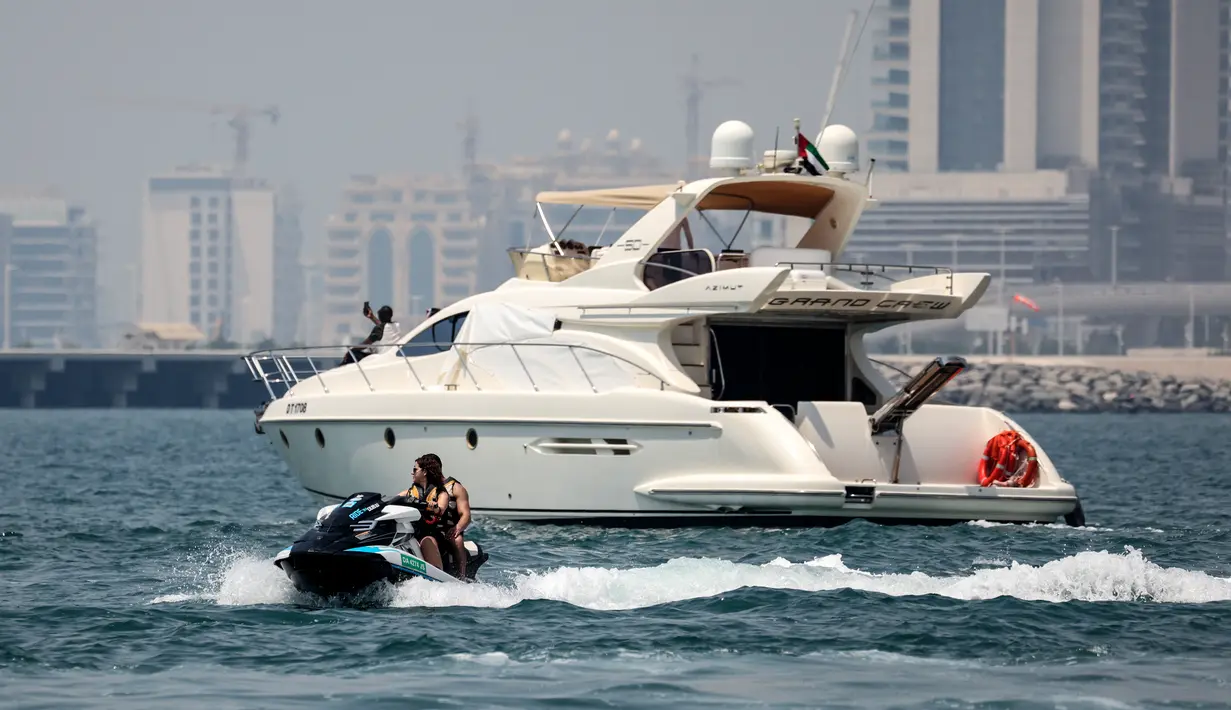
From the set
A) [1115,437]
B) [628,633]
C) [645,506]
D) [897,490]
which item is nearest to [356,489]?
[645,506]

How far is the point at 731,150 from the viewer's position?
2495cm

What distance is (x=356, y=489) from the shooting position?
25.3 m

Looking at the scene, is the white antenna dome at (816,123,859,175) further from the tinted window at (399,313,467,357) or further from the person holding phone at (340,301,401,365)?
the person holding phone at (340,301,401,365)

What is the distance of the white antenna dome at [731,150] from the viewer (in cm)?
2492

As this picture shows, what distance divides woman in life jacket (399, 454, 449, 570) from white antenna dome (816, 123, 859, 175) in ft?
33.8

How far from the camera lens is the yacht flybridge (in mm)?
22375

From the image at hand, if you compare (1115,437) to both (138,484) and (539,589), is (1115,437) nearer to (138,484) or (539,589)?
(138,484)

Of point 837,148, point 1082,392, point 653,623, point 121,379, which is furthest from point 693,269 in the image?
point 121,379

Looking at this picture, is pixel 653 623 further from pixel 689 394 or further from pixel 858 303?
pixel 858 303

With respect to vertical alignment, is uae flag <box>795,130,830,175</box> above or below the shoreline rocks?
above

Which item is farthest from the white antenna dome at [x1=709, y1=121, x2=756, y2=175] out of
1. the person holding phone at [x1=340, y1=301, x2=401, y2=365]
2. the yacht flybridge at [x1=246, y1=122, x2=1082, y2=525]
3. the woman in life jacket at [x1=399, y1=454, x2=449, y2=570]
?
the woman in life jacket at [x1=399, y1=454, x2=449, y2=570]

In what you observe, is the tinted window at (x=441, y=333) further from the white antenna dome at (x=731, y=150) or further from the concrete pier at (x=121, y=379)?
the concrete pier at (x=121, y=379)

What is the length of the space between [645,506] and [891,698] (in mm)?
9719

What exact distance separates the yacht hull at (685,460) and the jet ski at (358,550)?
20.3ft
